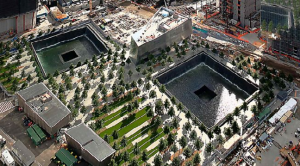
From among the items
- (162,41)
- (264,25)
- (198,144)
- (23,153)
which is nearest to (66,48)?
(162,41)

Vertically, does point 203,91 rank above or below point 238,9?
below

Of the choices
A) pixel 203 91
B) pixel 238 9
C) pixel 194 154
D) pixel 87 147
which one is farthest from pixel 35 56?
pixel 238 9

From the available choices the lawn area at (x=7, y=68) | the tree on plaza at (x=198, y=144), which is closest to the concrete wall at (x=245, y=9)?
the tree on plaza at (x=198, y=144)

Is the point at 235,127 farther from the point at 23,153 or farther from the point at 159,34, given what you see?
the point at 23,153

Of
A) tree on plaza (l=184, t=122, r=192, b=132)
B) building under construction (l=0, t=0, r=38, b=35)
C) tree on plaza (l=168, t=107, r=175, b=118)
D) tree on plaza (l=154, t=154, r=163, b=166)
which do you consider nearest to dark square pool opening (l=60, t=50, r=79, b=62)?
building under construction (l=0, t=0, r=38, b=35)

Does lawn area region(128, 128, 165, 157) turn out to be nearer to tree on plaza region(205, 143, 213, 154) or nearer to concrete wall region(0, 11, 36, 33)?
→ tree on plaza region(205, 143, 213, 154)

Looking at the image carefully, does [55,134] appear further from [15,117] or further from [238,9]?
[238,9]
